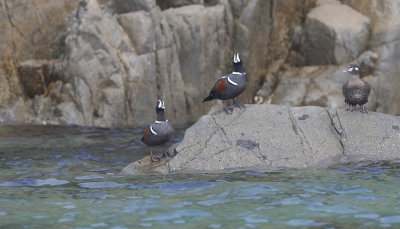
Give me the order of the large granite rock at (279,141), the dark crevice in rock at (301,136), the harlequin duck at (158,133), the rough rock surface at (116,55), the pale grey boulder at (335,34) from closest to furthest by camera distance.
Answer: the large granite rock at (279,141) < the dark crevice in rock at (301,136) < the harlequin duck at (158,133) < the rough rock surface at (116,55) < the pale grey boulder at (335,34)

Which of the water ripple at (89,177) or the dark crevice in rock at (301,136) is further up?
the dark crevice in rock at (301,136)

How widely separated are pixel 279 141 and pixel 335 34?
10706 millimetres

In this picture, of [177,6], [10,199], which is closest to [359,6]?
[177,6]

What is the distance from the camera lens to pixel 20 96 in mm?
19828

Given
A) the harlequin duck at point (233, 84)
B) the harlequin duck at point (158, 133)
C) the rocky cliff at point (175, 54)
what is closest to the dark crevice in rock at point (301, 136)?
the harlequin duck at point (233, 84)

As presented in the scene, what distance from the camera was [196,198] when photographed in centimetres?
883

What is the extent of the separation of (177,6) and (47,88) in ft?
16.3

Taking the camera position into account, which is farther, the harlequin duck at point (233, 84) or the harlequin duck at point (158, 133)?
the harlequin duck at point (233, 84)

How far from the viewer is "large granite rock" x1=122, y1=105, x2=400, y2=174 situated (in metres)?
10.9

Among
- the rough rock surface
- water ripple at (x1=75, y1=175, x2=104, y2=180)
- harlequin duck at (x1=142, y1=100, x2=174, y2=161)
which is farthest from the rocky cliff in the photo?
water ripple at (x1=75, y1=175, x2=104, y2=180)

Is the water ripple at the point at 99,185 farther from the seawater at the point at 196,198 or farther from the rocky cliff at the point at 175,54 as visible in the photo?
the rocky cliff at the point at 175,54

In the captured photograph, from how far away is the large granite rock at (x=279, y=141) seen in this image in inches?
429

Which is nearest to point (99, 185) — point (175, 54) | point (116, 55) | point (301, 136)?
point (301, 136)

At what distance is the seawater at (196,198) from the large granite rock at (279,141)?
425mm
